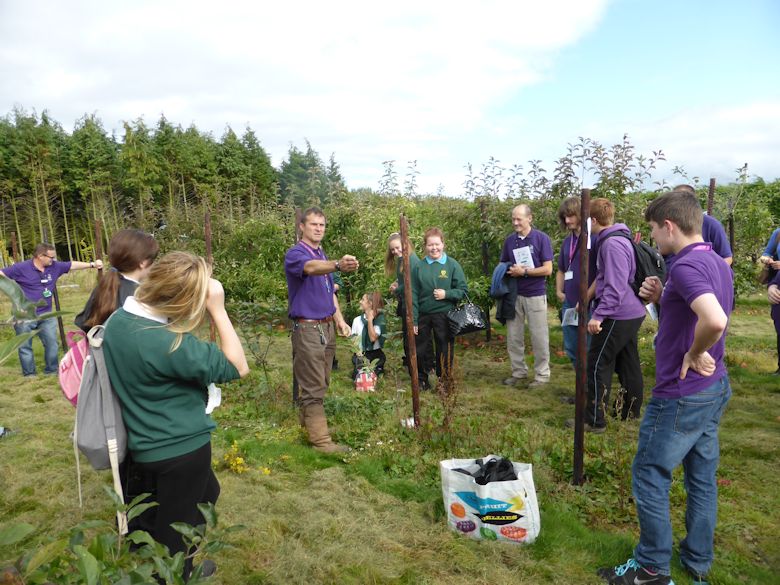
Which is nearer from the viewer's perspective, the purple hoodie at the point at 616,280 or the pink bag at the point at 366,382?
the purple hoodie at the point at 616,280

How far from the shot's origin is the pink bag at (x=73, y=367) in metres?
2.40

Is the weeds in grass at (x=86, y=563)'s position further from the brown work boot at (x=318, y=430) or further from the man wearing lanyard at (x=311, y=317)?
the brown work boot at (x=318, y=430)

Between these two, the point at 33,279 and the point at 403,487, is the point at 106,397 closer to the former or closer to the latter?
the point at 403,487

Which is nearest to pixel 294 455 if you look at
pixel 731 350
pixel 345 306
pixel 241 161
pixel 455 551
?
pixel 455 551

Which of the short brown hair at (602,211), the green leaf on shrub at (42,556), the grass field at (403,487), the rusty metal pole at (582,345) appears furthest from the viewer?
the short brown hair at (602,211)

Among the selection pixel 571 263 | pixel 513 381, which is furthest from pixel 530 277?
pixel 513 381

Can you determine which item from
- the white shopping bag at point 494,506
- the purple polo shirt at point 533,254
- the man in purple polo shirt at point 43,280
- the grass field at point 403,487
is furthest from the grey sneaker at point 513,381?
the man in purple polo shirt at point 43,280

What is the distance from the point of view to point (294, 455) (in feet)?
14.6

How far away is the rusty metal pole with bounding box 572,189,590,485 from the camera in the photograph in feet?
11.2

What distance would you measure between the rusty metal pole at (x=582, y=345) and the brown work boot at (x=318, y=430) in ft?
6.30

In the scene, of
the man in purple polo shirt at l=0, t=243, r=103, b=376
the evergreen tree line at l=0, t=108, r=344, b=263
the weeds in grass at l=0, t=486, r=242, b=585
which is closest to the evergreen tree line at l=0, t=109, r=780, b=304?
the evergreen tree line at l=0, t=108, r=344, b=263

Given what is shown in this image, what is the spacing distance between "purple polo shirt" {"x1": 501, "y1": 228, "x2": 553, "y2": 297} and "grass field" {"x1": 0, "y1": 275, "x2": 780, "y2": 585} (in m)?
1.16

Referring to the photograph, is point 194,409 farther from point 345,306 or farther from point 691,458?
point 345,306

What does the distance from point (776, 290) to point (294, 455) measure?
5.03 metres
